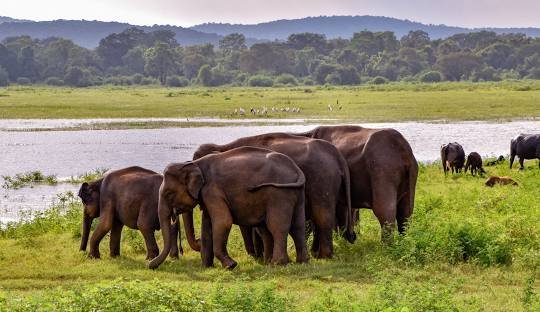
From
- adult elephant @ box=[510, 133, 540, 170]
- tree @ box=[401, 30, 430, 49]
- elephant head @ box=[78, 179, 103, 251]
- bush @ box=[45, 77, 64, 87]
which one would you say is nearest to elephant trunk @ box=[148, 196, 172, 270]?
elephant head @ box=[78, 179, 103, 251]

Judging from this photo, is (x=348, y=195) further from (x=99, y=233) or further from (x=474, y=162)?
(x=474, y=162)

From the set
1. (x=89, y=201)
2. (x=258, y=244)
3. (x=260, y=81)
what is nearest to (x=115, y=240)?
(x=89, y=201)


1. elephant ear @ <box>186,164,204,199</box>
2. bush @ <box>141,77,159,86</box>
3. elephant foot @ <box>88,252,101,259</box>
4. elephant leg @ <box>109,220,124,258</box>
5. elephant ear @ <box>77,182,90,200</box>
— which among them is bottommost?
bush @ <box>141,77,159,86</box>

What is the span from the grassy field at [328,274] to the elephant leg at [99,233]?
204mm

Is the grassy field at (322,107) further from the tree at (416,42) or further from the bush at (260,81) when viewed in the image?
the tree at (416,42)

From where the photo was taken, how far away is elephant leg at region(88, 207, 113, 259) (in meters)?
13.6

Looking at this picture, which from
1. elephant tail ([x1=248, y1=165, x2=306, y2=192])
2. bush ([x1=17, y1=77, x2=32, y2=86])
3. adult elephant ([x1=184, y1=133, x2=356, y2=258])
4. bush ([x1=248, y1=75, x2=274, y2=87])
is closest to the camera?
elephant tail ([x1=248, y1=165, x2=306, y2=192])

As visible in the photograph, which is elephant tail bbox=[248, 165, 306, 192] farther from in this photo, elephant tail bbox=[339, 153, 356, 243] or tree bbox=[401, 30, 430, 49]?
tree bbox=[401, 30, 430, 49]

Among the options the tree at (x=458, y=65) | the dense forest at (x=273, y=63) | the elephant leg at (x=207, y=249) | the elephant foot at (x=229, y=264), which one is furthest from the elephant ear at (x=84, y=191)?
the tree at (x=458, y=65)

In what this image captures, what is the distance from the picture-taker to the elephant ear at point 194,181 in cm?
1217

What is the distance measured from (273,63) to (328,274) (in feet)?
A: 449

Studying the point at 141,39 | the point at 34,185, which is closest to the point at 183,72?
the point at 141,39

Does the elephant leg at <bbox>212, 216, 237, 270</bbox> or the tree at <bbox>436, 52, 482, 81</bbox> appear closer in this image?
the elephant leg at <bbox>212, 216, 237, 270</bbox>

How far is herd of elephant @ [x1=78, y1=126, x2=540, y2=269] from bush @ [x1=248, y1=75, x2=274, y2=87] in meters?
108
